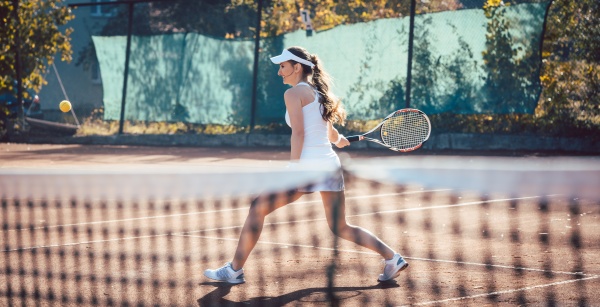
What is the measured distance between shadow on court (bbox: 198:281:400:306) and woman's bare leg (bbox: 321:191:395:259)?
A: 0.69 feet

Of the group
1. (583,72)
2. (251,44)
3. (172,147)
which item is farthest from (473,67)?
(172,147)

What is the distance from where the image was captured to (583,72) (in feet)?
43.8

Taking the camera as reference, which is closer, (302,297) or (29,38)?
(302,297)

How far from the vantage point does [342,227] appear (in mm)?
5613

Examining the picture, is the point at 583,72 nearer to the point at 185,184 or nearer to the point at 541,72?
the point at 541,72

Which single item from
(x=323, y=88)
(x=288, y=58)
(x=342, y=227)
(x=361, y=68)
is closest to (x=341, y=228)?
(x=342, y=227)

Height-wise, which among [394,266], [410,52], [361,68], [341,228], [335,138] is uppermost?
[410,52]

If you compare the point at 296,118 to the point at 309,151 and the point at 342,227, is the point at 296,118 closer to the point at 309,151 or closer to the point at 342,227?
the point at 309,151

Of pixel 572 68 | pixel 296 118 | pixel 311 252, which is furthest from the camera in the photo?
pixel 572 68

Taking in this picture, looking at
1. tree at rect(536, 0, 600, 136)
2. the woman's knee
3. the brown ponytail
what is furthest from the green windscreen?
the woman's knee

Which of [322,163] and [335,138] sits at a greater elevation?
[335,138]

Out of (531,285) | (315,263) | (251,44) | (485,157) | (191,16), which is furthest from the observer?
(191,16)

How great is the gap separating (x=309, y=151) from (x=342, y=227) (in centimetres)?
47

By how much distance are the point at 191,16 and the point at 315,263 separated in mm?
21604
